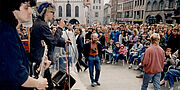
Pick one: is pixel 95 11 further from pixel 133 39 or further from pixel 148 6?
pixel 133 39

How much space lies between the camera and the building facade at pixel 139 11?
3908 centimetres

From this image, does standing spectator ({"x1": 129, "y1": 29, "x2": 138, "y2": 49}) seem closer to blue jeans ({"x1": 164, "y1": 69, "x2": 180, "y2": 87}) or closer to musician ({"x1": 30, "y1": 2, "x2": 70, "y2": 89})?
blue jeans ({"x1": 164, "y1": 69, "x2": 180, "y2": 87})

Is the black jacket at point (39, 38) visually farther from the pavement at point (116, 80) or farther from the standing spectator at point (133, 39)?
the standing spectator at point (133, 39)

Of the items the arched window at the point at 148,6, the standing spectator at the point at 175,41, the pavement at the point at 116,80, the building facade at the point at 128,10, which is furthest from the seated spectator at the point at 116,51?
the building facade at the point at 128,10

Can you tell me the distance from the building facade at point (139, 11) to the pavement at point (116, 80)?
1334 inches

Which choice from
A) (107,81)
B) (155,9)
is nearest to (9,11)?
(107,81)

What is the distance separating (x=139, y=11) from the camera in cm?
4097

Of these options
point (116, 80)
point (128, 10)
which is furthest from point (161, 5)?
point (116, 80)

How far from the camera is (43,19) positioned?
293 cm

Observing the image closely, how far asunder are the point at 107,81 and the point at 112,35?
5.95m

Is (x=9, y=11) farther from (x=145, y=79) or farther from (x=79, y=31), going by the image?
(x=79, y=31)

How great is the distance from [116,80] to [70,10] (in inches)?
1889

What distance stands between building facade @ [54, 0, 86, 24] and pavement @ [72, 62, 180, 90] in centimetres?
4507

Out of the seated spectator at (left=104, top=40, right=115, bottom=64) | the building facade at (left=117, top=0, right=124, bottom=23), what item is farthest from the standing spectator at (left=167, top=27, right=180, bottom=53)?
the building facade at (left=117, top=0, right=124, bottom=23)
